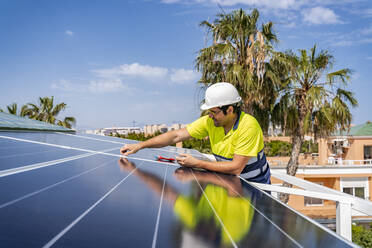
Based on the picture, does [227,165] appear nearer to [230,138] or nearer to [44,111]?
[230,138]

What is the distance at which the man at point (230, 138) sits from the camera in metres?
2.61

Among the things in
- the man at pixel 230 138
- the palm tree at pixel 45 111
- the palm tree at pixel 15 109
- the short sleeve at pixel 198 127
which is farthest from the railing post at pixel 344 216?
the palm tree at pixel 15 109

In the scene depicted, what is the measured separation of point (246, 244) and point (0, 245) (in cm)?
57

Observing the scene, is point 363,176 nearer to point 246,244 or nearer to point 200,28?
point 200,28

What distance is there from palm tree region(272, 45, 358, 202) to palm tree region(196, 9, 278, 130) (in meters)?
0.94

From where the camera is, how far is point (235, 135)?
108 inches

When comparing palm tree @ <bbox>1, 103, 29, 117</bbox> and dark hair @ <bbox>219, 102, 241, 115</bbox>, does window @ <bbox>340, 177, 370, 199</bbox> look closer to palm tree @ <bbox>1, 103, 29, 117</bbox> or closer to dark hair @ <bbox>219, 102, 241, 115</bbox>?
dark hair @ <bbox>219, 102, 241, 115</bbox>

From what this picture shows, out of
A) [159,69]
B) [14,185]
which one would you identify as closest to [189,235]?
[14,185]

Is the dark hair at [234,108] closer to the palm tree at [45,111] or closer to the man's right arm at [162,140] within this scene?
the man's right arm at [162,140]

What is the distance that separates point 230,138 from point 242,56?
9472 millimetres

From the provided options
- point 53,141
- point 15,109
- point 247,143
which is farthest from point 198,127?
point 15,109

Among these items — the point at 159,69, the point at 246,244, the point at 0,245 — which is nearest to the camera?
the point at 0,245

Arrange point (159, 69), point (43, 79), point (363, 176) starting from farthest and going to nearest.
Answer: point (159, 69)
point (43, 79)
point (363, 176)

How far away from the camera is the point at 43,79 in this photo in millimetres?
61250
